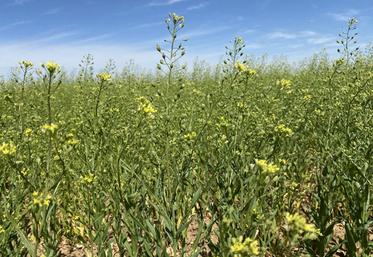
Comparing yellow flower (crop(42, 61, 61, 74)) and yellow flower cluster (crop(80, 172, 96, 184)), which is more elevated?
yellow flower (crop(42, 61, 61, 74))

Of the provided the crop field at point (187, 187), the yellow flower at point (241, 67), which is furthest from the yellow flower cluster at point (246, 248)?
the yellow flower at point (241, 67)

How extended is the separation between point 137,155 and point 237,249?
2443 millimetres

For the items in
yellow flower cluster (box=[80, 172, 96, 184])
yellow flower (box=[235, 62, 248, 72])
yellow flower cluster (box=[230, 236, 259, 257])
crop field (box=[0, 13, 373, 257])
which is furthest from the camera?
yellow flower (box=[235, 62, 248, 72])

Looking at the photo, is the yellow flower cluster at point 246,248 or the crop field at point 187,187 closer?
the yellow flower cluster at point 246,248

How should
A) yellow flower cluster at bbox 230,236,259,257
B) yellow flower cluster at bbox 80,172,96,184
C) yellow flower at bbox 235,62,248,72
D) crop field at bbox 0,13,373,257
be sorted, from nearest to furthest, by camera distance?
yellow flower cluster at bbox 230,236,259,257
crop field at bbox 0,13,373,257
yellow flower cluster at bbox 80,172,96,184
yellow flower at bbox 235,62,248,72

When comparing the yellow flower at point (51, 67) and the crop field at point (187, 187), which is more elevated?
the yellow flower at point (51, 67)

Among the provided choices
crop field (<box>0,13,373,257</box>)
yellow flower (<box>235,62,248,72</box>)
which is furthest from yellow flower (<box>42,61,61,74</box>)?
yellow flower (<box>235,62,248,72</box>)

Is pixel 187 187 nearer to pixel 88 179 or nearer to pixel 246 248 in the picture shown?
pixel 88 179

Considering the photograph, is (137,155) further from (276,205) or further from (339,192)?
(339,192)

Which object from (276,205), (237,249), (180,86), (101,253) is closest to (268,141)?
(276,205)

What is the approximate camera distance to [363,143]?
3.62 metres

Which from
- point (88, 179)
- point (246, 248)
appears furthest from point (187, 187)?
point (246, 248)

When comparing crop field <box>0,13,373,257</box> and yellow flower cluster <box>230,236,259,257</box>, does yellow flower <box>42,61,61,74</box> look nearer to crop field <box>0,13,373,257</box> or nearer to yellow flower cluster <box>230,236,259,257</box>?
crop field <box>0,13,373,257</box>

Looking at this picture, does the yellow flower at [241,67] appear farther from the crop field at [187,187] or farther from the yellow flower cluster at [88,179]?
the yellow flower cluster at [88,179]
